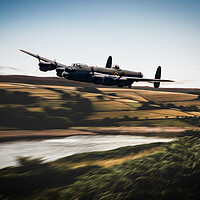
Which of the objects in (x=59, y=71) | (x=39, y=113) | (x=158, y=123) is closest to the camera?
(x=158, y=123)

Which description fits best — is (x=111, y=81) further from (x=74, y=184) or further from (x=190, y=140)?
(x=74, y=184)

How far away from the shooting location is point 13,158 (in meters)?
24.6

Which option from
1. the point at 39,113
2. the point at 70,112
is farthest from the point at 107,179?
the point at 39,113

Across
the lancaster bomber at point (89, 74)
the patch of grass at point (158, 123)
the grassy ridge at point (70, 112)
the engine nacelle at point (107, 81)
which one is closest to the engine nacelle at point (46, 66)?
the lancaster bomber at point (89, 74)

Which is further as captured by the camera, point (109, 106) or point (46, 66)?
point (109, 106)

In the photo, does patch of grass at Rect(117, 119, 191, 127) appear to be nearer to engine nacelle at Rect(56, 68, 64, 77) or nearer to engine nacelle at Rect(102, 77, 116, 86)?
engine nacelle at Rect(102, 77, 116, 86)

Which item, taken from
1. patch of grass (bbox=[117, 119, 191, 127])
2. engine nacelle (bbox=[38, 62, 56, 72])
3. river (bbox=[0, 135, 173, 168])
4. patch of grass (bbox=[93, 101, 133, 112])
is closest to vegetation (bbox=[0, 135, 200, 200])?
river (bbox=[0, 135, 173, 168])

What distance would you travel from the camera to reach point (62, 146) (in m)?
28.9

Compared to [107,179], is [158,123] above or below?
above

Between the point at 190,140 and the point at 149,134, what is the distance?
799cm

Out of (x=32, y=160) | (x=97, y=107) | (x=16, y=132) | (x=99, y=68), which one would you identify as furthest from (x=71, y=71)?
(x=32, y=160)

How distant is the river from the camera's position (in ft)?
84.1

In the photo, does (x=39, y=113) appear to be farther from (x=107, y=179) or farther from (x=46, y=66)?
(x=107, y=179)

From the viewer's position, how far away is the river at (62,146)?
2564cm
